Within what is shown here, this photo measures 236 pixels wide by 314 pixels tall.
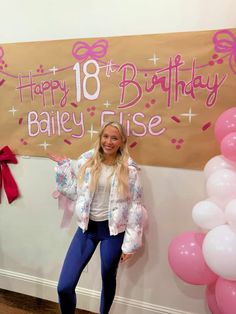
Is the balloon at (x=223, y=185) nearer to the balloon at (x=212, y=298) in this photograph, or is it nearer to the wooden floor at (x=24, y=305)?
the balloon at (x=212, y=298)

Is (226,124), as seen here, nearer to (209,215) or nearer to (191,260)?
(209,215)

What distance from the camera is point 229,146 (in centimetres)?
137

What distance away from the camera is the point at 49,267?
228cm

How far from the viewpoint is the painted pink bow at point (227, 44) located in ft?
5.27

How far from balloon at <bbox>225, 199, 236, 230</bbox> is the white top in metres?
0.67

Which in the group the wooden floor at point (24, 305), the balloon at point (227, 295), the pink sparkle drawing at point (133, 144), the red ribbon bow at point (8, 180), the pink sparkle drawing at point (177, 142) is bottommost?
the wooden floor at point (24, 305)

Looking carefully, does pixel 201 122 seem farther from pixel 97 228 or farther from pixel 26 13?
pixel 26 13

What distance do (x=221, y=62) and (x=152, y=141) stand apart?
566 millimetres

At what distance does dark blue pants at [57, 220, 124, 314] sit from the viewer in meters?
1.71

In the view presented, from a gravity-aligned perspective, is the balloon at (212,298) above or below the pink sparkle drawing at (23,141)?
below

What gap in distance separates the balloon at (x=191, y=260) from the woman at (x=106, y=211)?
0.81 feet

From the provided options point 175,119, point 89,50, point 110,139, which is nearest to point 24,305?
point 110,139

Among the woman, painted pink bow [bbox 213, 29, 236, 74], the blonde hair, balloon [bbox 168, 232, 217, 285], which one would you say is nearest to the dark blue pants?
the woman

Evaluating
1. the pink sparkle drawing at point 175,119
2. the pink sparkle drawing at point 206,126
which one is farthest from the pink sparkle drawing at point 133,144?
the pink sparkle drawing at point 206,126
